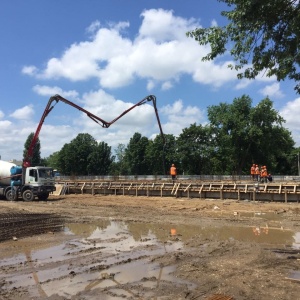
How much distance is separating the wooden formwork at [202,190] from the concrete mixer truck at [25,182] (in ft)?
25.3

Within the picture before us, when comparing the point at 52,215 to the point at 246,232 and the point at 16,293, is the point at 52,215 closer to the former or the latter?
the point at 246,232

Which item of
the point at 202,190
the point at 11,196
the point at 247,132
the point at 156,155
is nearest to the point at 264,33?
the point at 202,190

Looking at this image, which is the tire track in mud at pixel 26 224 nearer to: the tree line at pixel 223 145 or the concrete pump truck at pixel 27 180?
the concrete pump truck at pixel 27 180

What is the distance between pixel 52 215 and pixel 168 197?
43.8 feet

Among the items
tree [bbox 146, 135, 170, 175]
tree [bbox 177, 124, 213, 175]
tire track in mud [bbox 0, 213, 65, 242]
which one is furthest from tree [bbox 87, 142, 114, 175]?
tire track in mud [bbox 0, 213, 65, 242]

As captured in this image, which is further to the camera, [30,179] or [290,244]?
[30,179]

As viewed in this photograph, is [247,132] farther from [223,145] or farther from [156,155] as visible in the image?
[156,155]

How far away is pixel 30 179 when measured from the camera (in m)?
29.6

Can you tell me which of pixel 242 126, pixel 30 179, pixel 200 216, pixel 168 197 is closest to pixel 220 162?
pixel 242 126

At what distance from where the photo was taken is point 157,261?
9617 mm

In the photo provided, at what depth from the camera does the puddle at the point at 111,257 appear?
761cm

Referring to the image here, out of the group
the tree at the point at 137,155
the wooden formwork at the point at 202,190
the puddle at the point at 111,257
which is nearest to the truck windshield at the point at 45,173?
the wooden formwork at the point at 202,190

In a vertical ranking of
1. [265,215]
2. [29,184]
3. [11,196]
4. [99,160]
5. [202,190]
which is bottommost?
[265,215]

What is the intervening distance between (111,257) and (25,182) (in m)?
21.8
